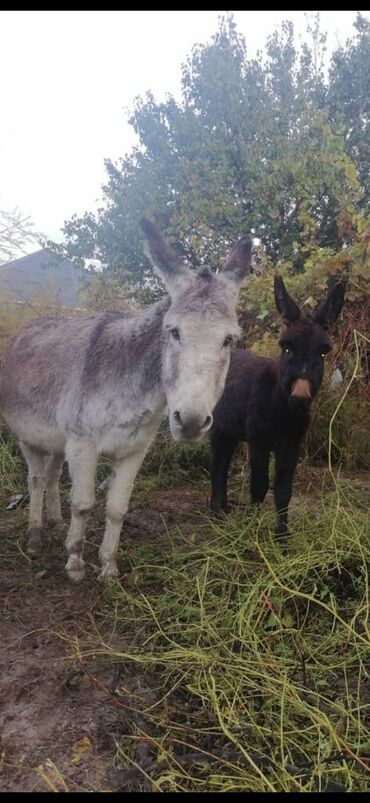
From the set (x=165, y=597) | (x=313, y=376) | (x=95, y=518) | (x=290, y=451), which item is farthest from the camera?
(x=95, y=518)

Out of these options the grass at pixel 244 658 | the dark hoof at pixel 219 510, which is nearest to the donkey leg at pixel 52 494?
the grass at pixel 244 658

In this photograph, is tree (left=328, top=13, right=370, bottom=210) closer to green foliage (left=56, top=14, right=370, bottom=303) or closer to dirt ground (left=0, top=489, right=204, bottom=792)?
green foliage (left=56, top=14, right=370, bottom=303)

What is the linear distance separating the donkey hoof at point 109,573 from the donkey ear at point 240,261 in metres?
2.01

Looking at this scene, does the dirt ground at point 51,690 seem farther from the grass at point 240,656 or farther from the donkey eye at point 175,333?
the donkey eye at point 175,333

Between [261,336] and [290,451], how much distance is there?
11.3 ft

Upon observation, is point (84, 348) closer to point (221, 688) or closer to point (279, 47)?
point (221, 688)

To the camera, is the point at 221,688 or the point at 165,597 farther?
the point at 165,597

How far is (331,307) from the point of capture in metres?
3.79

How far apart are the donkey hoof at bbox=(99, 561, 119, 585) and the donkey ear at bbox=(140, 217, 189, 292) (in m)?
1.84

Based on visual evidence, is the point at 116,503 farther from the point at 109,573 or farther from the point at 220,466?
the point at 220,466

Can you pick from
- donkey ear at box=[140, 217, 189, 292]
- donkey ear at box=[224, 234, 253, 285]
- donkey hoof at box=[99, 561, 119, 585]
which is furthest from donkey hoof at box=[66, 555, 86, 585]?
donkey ear at box=[224, 234, 253, 285]

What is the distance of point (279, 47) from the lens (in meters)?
13.9

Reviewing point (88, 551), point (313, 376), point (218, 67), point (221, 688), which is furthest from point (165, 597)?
point (218, 67)

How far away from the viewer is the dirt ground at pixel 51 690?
76.8 inches
